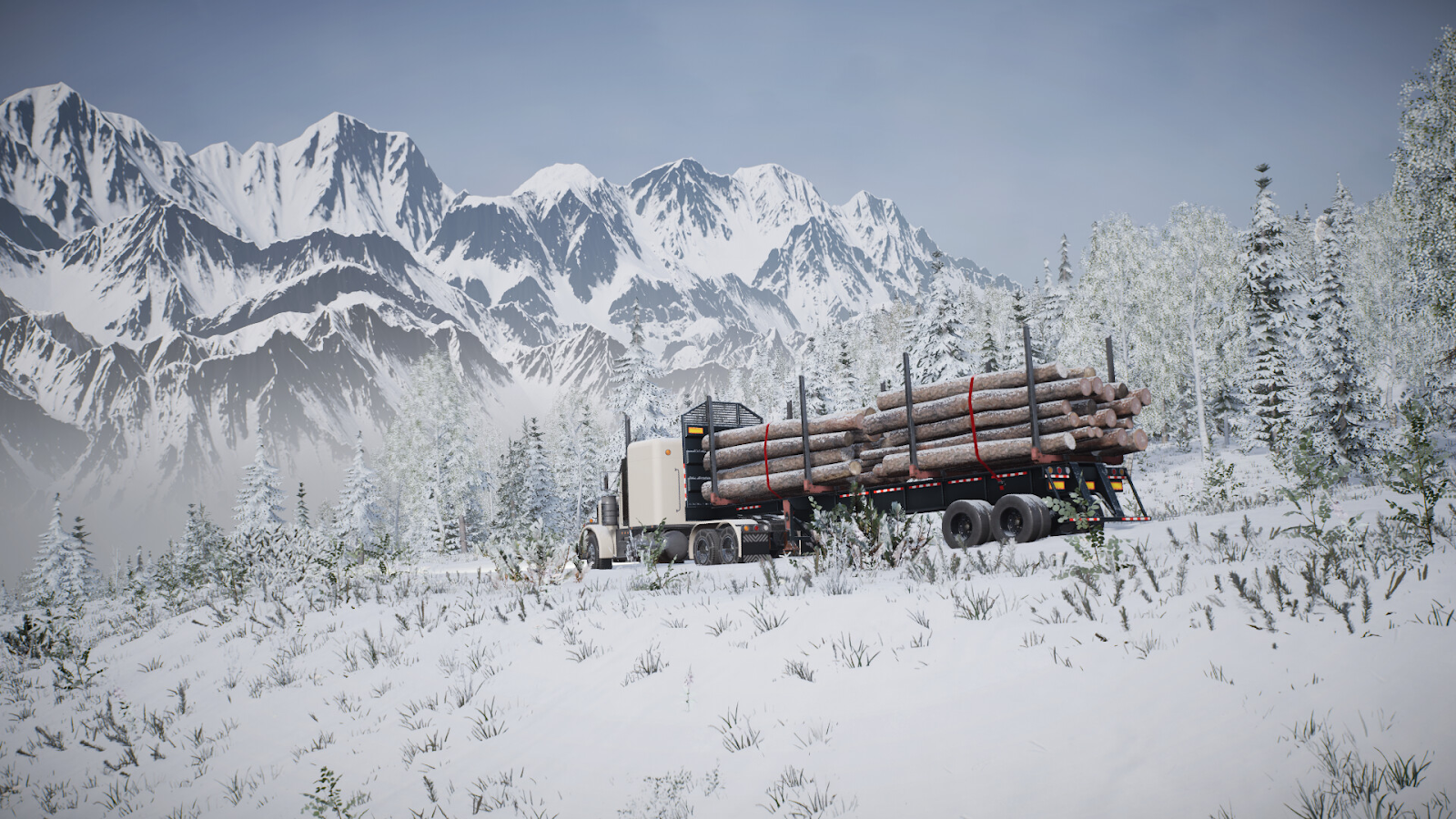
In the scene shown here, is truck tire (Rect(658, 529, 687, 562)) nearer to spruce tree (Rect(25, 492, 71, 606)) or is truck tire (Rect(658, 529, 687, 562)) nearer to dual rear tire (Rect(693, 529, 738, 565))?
dual rear tire (Rect(693, 529, 738, 565))

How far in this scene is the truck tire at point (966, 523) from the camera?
11.7m

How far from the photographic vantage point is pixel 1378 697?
3498 millimetres

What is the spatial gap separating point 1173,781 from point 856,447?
1059 centimetres

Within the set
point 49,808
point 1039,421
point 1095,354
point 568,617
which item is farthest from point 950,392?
point 1095,354

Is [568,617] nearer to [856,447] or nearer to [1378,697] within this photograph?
[1378,697]

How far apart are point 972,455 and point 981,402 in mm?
892

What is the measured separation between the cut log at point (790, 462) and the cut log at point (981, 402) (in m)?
0.69

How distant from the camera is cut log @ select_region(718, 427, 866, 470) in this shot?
1373cm

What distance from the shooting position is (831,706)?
4309mm

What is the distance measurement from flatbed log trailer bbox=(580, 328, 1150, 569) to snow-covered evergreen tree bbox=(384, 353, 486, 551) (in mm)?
29459

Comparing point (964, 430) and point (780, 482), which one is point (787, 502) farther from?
point (964, 430)

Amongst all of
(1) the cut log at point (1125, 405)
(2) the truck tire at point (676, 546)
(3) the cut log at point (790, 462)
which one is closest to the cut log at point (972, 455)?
(3) the cut log at point (790, 462)

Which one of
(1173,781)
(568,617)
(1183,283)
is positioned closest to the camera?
(1173,781)

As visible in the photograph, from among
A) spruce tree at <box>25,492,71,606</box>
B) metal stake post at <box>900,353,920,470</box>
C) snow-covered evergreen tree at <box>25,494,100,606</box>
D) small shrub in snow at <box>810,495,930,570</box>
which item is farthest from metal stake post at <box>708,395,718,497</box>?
spruce tree at <box>25,492,71,606</box>
